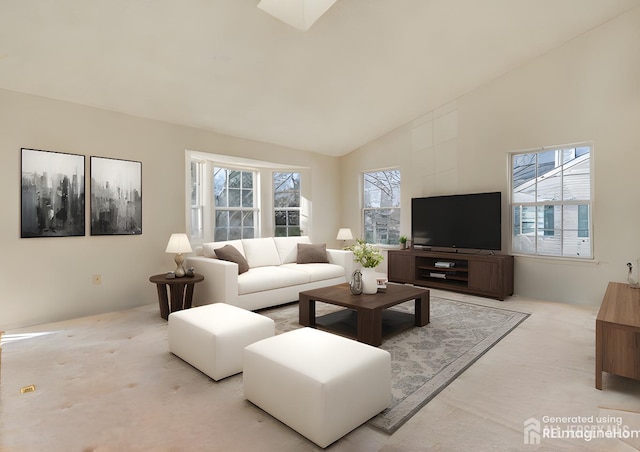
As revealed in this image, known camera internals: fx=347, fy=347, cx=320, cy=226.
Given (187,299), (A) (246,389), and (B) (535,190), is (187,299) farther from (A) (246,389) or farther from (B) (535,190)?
(B) (535,190)

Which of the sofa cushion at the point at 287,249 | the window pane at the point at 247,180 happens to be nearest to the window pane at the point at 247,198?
the window pane at the point at 247,180

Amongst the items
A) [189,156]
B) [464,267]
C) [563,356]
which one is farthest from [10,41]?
[464,267]

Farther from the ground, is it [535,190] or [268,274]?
[535,190]

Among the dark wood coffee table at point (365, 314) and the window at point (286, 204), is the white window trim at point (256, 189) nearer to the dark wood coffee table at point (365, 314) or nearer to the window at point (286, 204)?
the window at point (286, 204)

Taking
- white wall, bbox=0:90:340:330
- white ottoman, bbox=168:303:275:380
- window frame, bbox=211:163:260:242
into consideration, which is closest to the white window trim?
window frame, bbox=211:163:260:242

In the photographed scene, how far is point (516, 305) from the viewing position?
443cm

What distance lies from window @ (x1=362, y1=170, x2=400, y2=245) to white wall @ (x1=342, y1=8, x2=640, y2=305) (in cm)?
73

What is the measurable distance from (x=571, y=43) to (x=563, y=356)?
13.0 feet

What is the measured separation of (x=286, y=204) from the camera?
6.45 meters

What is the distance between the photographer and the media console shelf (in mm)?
4691

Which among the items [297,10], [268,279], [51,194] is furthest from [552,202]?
[51,194]

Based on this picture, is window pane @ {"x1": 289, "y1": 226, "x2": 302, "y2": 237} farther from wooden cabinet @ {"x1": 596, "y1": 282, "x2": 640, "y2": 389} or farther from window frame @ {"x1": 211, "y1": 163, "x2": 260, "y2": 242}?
wooden cabinet @ {"x1": 596, "y1": 282, "x2": 640, "y2": 389}

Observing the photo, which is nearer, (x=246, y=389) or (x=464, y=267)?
(x=246, y=389)

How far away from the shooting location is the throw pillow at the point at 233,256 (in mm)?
4250
